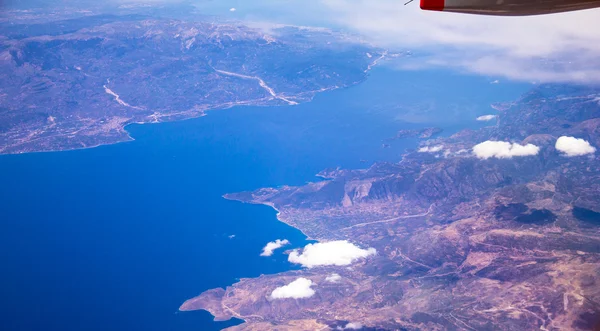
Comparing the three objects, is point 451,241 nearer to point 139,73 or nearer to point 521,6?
point 521,6

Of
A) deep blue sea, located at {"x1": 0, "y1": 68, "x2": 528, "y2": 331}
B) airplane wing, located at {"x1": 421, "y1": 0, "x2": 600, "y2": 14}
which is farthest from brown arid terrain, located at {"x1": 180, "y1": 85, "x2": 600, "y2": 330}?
airplane wing, located at {"x1": 421, "y1": 0, "x2": 600, "y2": 14}

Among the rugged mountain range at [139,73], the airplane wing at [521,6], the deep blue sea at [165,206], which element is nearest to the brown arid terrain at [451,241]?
the deep blue sea at [165,206]

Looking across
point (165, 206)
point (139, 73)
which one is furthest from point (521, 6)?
point (139, 73)

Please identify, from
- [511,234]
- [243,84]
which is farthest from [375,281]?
[243,84]

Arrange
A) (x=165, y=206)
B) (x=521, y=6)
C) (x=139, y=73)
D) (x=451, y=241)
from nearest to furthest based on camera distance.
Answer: (x=521, y=6)
(x=451, y=241)
(x=165, y=206)
(x=139, y=73)

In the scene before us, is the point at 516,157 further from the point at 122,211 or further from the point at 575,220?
the point at 122,211
